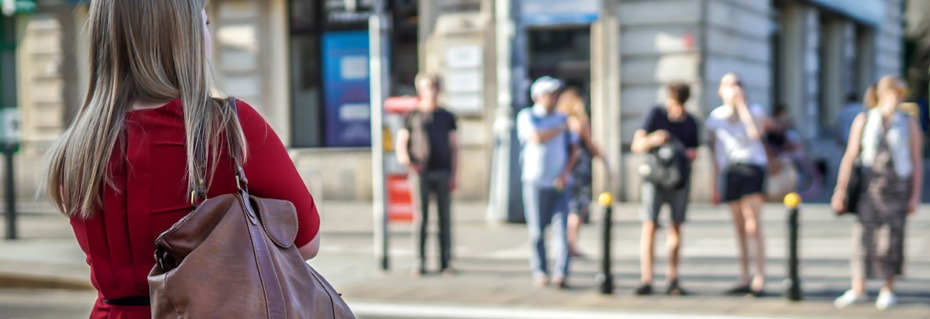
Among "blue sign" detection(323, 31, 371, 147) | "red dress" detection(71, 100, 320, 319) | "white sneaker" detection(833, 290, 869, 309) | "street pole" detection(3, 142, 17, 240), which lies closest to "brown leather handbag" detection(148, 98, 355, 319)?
"red dress" detection(71, 100, 320, 319)

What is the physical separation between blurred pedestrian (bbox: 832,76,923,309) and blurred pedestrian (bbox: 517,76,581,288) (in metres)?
2.06

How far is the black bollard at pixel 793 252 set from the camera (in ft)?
26.5

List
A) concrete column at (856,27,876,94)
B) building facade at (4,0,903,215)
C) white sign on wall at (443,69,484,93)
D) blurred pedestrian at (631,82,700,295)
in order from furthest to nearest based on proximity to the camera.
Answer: concrete column at (856,27,876,94), white sign on wall at (443,69,484,93), building facade at (4,0,903,215), blurred pedestrian at (631,82,700,295)

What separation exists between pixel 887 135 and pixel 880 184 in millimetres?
324

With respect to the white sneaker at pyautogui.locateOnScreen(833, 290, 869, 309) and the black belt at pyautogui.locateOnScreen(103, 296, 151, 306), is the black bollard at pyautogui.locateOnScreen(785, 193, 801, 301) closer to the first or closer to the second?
the white sneaker at pyautogui.locateOnScreen(833, 290, 869, 309)

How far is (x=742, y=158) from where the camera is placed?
835cm

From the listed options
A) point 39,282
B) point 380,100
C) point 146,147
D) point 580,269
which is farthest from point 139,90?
point 580,269

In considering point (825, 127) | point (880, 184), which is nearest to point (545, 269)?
point (880, 184)

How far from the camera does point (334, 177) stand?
17.6 metres

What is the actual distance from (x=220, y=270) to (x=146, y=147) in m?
0.28

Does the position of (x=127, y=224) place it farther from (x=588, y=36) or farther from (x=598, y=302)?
(x=588, y=36)

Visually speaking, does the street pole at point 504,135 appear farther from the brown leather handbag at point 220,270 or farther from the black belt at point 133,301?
the brown leather handbag at point 220,270

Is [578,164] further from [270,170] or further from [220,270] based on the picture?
[220,270]

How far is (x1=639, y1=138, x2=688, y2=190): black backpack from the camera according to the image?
27.4 feet
